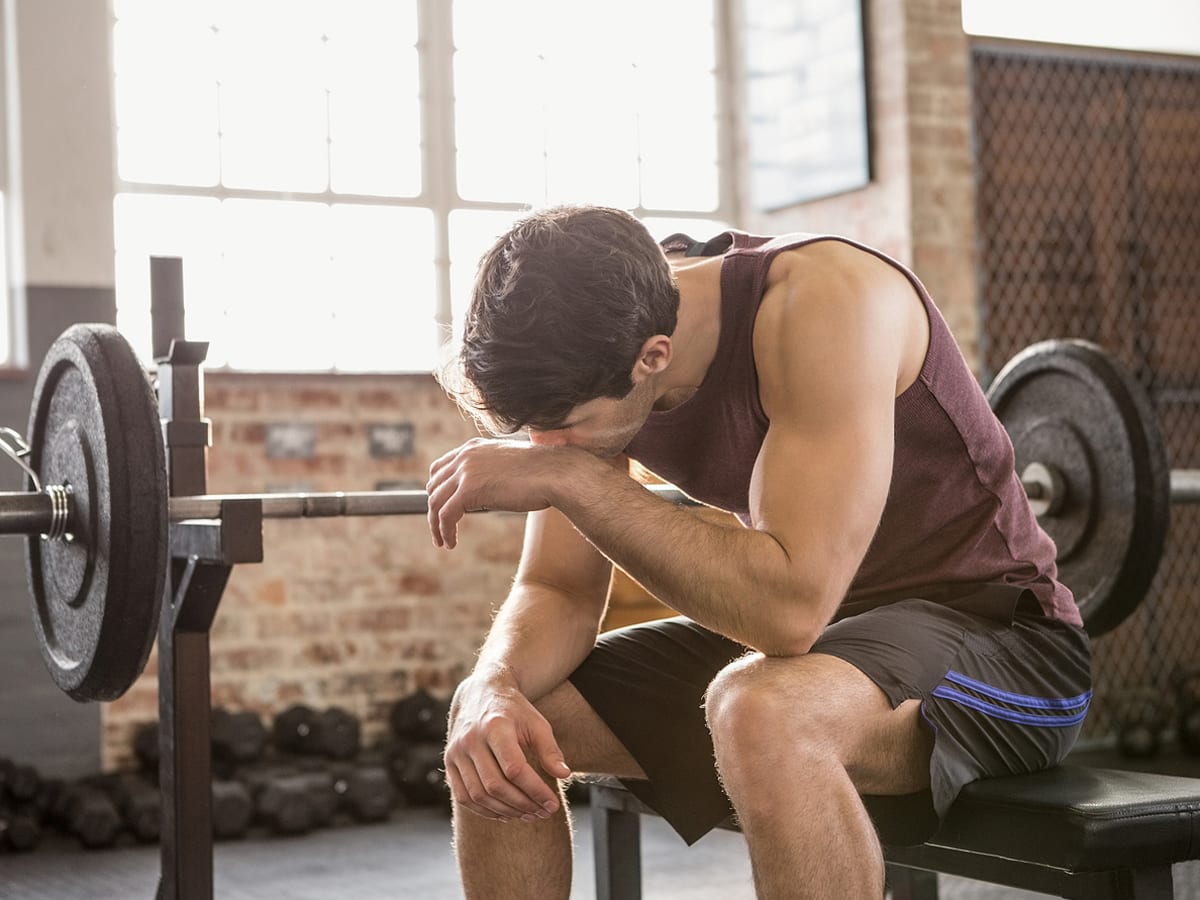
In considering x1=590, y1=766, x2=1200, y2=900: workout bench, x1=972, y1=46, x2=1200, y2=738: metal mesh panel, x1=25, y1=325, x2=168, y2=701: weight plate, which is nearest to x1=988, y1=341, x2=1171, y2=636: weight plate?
x1=590, y1=766, x2=1200, y2=900: workout bench

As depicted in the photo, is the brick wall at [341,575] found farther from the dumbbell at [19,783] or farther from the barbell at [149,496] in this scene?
the barbell at [149,496]

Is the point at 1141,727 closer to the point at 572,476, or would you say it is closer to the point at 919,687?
the point at 919,687

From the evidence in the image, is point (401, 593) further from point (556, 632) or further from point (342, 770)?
point (556, 632)

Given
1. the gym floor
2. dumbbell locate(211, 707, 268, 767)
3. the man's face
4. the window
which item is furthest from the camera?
the window

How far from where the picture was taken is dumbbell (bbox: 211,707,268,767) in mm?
4016

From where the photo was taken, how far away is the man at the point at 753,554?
144cm

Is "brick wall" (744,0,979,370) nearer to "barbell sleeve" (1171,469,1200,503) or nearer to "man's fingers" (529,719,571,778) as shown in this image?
"barbell sleeve" (1171,469,1200,503)

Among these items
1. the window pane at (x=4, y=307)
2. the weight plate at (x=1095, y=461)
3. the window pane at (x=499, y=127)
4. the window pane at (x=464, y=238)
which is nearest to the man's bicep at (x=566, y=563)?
the weight plate at (x=1095, y=461)

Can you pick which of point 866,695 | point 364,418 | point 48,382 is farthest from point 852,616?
point 364,418

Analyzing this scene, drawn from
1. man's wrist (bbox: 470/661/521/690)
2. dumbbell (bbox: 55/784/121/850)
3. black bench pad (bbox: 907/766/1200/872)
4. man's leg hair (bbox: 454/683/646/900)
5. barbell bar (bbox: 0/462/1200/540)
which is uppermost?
barbell bar (bbox: 0/462/1200/540)

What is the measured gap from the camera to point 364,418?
4.43 m

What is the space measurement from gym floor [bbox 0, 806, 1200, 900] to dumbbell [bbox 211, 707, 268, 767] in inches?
15.3

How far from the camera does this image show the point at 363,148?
15.1 ft

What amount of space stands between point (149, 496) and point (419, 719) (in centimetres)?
251
